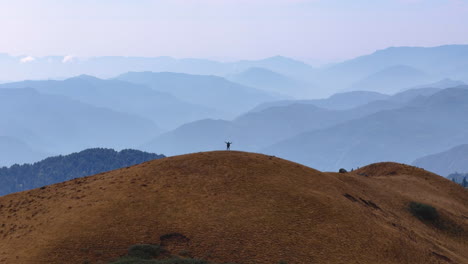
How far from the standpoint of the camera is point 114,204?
4009 cm

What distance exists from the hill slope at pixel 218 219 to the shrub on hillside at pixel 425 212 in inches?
143

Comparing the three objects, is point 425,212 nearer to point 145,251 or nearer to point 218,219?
point 218,219

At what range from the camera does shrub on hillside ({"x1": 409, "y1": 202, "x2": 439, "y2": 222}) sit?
56.7 meters

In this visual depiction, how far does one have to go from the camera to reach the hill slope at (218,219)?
34.8 metres

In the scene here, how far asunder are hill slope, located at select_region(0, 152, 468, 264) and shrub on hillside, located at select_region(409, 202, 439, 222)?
364cm

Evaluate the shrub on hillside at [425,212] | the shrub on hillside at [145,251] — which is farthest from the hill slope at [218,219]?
the shrub on hillside at [425,212]

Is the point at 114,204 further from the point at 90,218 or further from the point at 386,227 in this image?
the point at 386,227

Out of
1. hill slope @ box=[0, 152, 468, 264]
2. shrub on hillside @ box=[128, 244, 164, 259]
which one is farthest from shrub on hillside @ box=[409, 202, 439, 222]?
shrub on hillside @ box=[128, 244, 164, 259]

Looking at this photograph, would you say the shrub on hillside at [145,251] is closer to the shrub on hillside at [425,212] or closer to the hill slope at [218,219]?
the hill slope at [218,219]

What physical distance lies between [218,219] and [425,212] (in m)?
31.9

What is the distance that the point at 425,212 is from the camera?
187 feet

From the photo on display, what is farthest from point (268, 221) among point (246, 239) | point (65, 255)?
point (65, 255)

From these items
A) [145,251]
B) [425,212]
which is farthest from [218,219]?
[425,212]

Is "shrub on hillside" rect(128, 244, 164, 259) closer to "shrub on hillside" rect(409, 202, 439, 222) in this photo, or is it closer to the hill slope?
the hill slope
